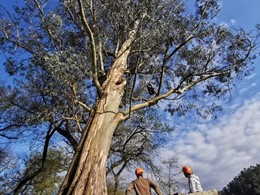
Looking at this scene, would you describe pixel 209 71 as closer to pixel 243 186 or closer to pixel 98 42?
pixel 98 42

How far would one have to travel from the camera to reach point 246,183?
5209 centimetres

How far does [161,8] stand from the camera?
8000 mm

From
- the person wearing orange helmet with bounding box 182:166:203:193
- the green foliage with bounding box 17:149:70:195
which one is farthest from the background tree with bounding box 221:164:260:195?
the person wearing orange helmet with bounding box 182:166:203:193

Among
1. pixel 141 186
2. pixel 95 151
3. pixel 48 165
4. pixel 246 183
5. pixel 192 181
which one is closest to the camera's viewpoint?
pixel 95 151

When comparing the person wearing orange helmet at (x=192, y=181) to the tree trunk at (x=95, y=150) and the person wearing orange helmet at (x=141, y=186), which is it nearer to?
the person wearing orange helmet at (x=141, y=186)

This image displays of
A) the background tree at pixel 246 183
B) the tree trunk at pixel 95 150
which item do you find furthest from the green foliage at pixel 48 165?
the background tree at pixel 246 183

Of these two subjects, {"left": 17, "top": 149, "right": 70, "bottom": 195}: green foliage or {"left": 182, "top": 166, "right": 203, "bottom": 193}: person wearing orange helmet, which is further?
{"left": 17, "top": 149, "right": 70, "bottom": 195}: green foliage

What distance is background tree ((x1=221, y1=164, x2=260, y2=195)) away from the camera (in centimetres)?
4769

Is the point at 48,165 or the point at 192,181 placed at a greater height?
the point at 48,165

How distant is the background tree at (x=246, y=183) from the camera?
47.7m

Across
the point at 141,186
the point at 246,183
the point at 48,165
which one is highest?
the point at 246,183

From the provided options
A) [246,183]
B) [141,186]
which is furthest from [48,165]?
Result: [246,183]

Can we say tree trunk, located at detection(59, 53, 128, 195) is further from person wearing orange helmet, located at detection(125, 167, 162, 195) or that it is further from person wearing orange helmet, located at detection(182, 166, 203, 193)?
person wearing orange helmet, located at detection(182, 166, 203, 193)

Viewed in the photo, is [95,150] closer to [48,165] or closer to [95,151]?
[95,151]
